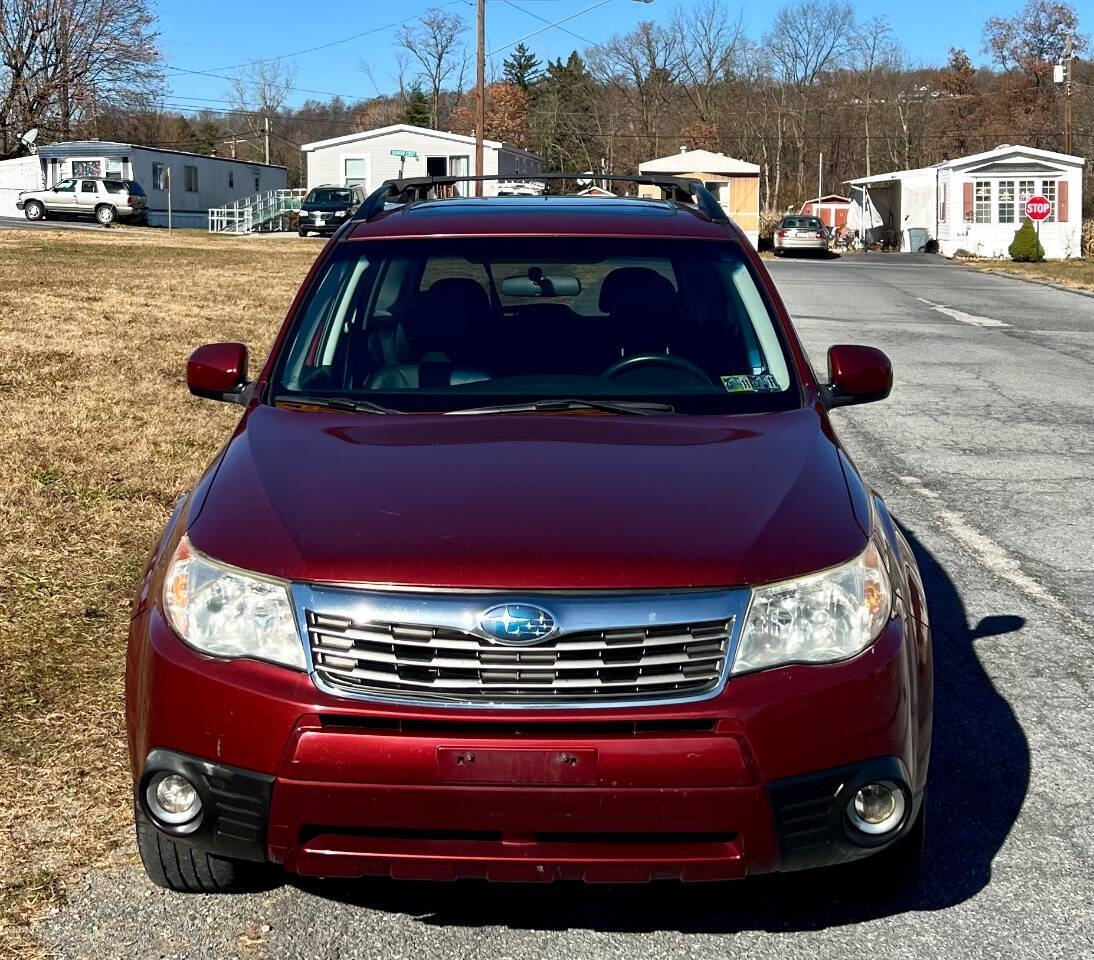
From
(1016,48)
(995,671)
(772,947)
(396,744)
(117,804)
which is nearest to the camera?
(396,744)

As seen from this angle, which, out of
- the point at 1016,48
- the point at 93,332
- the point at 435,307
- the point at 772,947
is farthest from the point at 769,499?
the point at 1016,48

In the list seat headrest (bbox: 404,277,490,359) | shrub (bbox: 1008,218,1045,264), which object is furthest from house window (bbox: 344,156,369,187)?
seat headrest (bbox: 404,277,490,359)

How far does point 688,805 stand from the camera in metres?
2.75

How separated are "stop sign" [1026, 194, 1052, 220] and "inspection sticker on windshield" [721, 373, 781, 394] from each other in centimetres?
4528

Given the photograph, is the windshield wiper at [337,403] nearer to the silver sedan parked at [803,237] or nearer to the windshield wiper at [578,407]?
the windshield wiper at [578,407]

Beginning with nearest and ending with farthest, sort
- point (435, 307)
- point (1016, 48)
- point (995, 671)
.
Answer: point (435, 307) < point (995, 671) < point (1016, 48)

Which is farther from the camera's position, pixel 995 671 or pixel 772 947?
pixel 995 671

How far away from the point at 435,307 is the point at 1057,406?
8273 millimetres

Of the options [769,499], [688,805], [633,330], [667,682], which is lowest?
[688,805]

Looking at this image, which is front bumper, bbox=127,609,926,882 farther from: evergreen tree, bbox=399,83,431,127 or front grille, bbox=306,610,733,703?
evergreen tree, bbox=399,83,431,127

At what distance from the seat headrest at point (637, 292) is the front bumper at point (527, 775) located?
1.82m

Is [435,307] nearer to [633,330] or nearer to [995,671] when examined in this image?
[633,330]

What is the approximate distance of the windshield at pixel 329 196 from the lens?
5356 cm

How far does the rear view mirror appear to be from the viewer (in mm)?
4688
